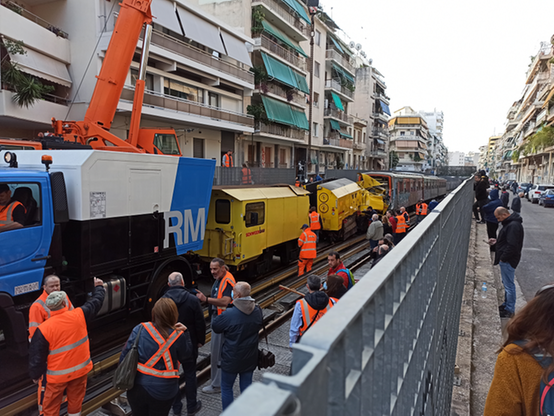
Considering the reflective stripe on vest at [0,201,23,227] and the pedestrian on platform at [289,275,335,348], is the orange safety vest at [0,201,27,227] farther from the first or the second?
the pedestrian on platform at [289,275,335,348]

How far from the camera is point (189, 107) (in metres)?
23.8

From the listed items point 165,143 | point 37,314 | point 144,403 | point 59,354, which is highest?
point 165,143

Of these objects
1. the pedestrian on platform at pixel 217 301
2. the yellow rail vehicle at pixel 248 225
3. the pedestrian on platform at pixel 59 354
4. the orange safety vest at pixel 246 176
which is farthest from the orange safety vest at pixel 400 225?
the pedestrian on platform at pixel 59 354

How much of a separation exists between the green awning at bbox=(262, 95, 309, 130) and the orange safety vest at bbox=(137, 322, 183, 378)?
2933 cm

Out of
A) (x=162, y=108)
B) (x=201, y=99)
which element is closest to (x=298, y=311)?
(x=162, y=108)

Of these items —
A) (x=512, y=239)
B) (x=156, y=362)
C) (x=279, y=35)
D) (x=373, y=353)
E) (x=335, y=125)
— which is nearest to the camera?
(x=373, y=353)

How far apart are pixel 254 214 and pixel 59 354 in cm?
649

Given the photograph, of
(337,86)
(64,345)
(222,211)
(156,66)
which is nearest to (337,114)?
(337,86)

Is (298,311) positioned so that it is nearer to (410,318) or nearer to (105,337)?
(410,318)

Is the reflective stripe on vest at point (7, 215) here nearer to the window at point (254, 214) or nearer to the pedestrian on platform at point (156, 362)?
the pedestrian on platform at point (156, 362)

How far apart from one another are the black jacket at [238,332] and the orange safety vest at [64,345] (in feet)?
4.84

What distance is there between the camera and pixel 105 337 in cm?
723

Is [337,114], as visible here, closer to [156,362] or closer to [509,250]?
[509,250]

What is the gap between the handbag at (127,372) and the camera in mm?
3738
